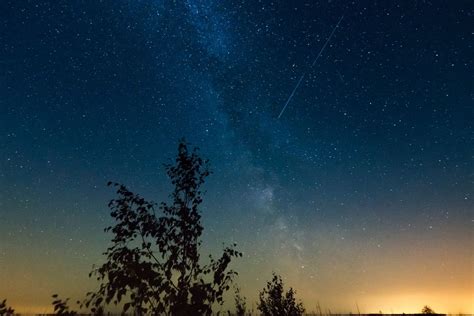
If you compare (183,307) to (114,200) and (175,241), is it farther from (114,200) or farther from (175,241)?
(114,200)

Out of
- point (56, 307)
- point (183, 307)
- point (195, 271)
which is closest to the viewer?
point (56, 307)

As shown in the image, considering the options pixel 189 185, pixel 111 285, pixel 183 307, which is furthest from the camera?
pixel 189 185

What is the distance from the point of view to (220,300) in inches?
268

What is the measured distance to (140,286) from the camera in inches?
249

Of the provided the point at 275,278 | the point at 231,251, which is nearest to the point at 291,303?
the point at 275,278

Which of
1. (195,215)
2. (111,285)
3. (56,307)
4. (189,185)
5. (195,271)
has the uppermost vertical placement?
(189,185)

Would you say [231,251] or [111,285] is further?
[231,251]

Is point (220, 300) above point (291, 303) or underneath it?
underneath

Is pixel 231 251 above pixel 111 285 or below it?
above

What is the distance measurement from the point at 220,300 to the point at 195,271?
815 millimetres

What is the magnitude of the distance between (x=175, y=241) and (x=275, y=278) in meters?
20.5

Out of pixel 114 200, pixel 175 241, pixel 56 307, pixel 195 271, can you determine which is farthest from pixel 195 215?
pixel 56 307

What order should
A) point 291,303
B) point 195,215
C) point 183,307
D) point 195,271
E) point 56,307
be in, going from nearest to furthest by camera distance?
point 56,307
point 183,307
point 195,271
point 195,215
point 291,303

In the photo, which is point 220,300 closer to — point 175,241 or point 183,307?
point 183,307
